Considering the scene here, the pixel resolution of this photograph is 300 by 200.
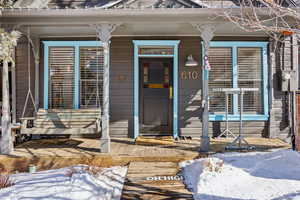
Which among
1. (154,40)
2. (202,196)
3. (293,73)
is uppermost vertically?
(154,40)

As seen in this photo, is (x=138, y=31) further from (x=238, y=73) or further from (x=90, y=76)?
(x=238, y=73)

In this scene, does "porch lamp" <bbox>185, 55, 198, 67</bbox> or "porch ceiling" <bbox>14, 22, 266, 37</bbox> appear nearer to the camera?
"porch ceiling" <bbox>14, 22, 266, 37</bbox>

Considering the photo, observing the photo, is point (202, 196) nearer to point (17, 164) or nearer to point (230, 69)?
point (17, 164)

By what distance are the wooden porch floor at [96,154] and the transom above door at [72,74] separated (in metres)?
1.21

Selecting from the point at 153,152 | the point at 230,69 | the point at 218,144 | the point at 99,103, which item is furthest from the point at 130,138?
the point at 230,69

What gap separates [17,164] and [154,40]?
3.84 meters

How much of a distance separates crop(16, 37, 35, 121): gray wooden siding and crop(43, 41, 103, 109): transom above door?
47 centimetres

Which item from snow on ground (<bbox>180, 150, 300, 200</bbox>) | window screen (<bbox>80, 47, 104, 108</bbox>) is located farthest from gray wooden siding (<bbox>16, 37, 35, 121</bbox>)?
snow on ground (<bbox>180, 150, 300, 200</bbox>)

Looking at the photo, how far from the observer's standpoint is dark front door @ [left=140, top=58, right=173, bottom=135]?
244 inches

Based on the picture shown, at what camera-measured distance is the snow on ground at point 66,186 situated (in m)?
3.13

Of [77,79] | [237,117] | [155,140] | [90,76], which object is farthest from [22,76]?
[237,117]

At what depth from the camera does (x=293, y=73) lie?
19.5 ft

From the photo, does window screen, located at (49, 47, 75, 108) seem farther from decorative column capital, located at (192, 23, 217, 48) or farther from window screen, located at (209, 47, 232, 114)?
window screen, located at (209, 47, 232, 114)

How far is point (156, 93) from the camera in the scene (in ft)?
20.4
